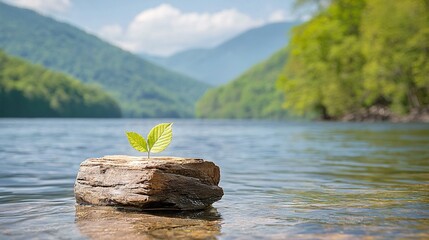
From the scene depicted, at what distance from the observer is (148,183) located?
291 inches

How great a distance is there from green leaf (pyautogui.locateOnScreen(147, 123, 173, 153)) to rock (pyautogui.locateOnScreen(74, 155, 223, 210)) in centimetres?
28

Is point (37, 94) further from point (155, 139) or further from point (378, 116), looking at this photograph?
point (155, 139)

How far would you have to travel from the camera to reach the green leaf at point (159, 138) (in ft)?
26.8

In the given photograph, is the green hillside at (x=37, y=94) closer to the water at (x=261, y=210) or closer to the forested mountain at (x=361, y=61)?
the forested mountain at (x=361, y=61)

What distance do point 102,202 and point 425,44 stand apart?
210ft

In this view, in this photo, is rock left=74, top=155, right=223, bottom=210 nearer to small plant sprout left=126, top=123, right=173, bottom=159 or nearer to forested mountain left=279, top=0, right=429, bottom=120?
small plant sprout left=126, top=123, right=173, bottom=159

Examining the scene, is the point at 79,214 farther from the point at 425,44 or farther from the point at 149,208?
the point at 425,44

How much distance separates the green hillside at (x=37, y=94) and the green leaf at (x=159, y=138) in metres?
148

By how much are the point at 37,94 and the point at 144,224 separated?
16858cm

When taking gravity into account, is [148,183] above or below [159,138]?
below

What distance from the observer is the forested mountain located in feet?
220

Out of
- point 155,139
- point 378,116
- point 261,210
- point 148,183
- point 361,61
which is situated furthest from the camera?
point 361,61

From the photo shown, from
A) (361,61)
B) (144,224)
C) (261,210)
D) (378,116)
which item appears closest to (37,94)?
(361,61)

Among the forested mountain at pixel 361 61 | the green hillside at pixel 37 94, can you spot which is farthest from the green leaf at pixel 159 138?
the green hillside at pixel 37 94
